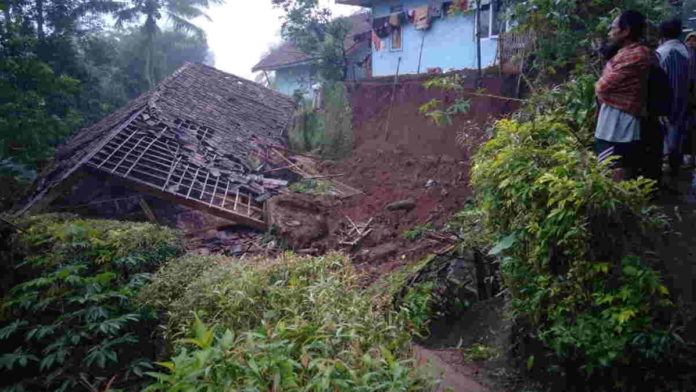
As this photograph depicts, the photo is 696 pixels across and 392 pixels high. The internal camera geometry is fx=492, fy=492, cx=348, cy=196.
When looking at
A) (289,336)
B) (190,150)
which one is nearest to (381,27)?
(190,150)

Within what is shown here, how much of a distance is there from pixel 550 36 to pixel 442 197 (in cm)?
326

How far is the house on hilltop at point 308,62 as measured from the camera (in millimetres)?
21172

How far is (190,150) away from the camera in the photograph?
11.6 meters

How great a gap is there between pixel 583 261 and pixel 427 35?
1523 cm

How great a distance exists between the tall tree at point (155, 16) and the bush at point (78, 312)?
24.9 meters

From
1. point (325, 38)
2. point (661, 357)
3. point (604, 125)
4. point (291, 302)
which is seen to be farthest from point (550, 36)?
point (325, 38)

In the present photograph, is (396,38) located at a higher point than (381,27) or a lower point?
lower

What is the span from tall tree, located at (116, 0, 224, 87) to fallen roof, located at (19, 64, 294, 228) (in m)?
12.2

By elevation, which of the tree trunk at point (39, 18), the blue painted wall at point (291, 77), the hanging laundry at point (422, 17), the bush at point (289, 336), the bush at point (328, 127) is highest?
the tree trunk at point (39, 18)

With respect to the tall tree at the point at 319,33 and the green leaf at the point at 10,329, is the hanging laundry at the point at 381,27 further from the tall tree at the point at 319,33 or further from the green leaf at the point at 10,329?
the green leaf at the point at 10,329

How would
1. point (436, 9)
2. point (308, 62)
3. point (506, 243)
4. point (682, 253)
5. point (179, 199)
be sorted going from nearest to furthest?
point (506, 243)
point (682, 253)
point (179, 199)
point (436, 9)
point (308, 62)

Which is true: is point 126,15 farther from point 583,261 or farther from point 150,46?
point 583,261

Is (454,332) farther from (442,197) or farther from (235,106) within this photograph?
(235,106)

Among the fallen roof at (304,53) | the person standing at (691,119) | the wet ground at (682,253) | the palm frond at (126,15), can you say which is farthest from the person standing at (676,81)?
the palm frond at (126,15)
